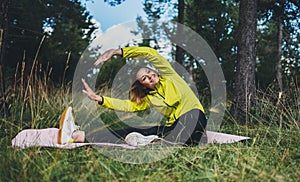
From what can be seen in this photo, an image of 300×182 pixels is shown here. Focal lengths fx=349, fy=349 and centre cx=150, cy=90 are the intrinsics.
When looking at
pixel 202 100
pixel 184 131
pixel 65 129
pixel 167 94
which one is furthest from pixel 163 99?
pixel 202 100

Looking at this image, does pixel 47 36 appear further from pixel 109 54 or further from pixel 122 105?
pixel 109 54

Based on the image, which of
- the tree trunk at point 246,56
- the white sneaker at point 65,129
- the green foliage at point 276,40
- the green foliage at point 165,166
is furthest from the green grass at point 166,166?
the tree trunk at point 246,56

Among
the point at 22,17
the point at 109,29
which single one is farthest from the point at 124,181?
the point at 22,17

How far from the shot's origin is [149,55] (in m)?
3.02

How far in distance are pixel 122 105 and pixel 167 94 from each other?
445mm

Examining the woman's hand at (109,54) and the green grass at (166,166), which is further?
the woman's hand at (109,54)

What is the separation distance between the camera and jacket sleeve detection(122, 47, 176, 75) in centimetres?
300

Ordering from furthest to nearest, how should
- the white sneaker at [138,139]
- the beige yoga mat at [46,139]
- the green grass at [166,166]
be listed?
the white sneaker at [138,139], the beige yoga mat at [46,139], the green grass at [166,166]

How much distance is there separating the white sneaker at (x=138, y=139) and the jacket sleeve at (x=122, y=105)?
34cm

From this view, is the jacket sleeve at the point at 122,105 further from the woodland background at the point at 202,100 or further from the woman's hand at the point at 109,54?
the woodland background at the point at 202,100

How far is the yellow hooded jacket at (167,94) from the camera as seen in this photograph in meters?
3.09

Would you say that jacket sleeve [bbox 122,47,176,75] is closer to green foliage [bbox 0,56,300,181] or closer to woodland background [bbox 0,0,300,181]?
woodland background [bbox 0,0,300,181]

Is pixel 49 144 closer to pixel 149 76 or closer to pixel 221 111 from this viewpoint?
pixel 149 76

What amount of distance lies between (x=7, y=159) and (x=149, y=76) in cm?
145
